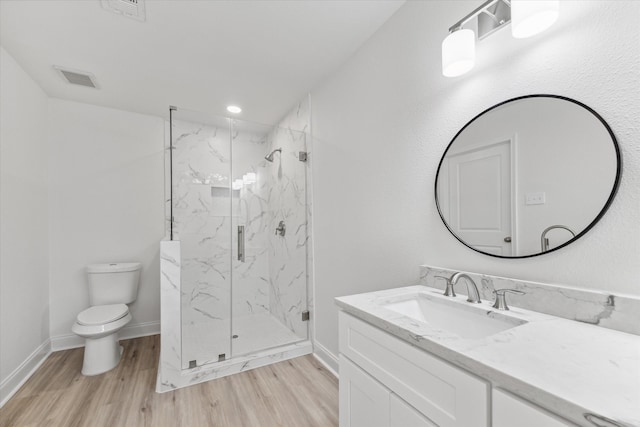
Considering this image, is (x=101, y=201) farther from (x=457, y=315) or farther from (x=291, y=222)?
(x=457, y=315)

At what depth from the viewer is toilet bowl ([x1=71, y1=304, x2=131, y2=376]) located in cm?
217

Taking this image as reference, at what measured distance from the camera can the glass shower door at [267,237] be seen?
8.10 ft

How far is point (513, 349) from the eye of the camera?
706 millimetres

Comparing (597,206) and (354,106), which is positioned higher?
(354,106)

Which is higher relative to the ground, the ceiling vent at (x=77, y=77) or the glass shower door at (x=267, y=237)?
the ceiling vent at (x=77, y=77)

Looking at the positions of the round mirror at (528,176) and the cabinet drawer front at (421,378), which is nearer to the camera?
the cabinet drawer front at (421,378)

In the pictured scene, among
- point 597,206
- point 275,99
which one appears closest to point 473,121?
point 597,206

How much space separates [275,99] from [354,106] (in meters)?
1.02

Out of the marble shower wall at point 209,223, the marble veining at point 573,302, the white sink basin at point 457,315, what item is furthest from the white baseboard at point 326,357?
the marble veining at point 573,302

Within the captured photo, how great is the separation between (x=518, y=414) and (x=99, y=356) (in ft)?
9.25

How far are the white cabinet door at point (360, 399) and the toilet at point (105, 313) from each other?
2035mm

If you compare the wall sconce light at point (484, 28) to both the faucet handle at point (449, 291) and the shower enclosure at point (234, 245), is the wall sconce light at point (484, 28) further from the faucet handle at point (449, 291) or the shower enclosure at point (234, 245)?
the shower enclosure at point (234, 245)

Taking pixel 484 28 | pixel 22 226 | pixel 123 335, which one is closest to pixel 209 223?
pixel 22 226

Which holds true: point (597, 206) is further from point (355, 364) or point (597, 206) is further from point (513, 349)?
point (355, 364)
